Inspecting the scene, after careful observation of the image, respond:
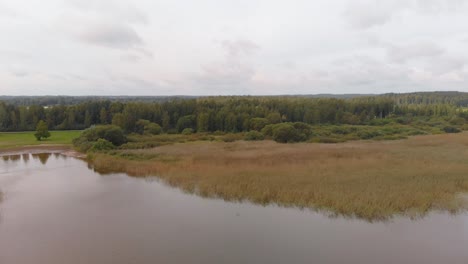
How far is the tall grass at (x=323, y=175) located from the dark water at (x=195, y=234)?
136cm

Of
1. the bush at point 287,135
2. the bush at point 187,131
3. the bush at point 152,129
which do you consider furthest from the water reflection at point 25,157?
the bush at point 287,135

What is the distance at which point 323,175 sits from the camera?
23.6 meters

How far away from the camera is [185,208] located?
1834 cm

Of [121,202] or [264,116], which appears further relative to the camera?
[264,116]

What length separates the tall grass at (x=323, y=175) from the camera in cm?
1802

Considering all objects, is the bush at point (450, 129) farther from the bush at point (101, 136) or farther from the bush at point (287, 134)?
the bush at point (101, 136)

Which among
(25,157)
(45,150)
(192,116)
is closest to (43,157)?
(25,157)

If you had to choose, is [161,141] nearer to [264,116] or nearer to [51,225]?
[264,116]

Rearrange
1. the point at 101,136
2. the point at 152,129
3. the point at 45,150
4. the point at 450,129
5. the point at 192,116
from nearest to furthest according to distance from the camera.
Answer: the point at 101,136, the point at 45,150, the point at 152,129, the point at 192,116, the point at 450,129

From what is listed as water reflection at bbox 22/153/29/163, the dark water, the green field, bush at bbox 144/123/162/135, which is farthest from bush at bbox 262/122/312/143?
water reflection at bbox 22/153/29/163

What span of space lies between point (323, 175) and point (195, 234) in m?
11.8

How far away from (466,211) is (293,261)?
1056 cm

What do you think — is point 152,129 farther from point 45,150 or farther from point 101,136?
point 45,150

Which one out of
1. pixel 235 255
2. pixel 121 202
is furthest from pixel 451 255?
pixel 121 202
